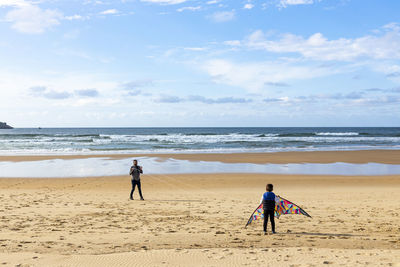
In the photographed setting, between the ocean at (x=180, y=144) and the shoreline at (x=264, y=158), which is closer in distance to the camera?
the shoreline at (x=264, y=158)

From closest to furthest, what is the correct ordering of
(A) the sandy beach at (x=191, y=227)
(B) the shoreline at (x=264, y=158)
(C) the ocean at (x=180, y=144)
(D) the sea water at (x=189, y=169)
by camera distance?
(A) the sandy beach at (x=191, y=227) < (D) the sea water at (x=189, y=169) < (B) the shoreline at (x=264, y=158) < (C) the ocean at (x=180, y=144)

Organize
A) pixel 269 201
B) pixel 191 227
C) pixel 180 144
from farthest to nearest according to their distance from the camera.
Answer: pixel 180 144 → pixel 191 227 → pixel 269 201

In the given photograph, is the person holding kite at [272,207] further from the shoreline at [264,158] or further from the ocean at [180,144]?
the ocean at [180,144]

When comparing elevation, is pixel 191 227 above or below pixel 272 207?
below

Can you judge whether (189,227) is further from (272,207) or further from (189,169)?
(189,169)

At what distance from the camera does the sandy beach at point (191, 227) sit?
572cm

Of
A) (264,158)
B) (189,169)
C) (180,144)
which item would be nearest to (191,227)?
(189,169)

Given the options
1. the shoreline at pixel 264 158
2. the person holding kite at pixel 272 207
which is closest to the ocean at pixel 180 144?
the shoreline at pixel 264 158

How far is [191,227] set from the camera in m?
7.88

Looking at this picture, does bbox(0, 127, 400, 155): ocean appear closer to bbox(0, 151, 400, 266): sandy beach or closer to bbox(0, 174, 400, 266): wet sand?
bbox(0, 151, 400, 266): sandy beach

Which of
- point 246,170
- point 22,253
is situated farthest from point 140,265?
point 246,170

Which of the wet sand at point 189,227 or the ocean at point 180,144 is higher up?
the ocean at point 180,144

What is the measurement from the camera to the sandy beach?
225 inches

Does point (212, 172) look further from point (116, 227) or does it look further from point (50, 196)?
point (116, 227)
